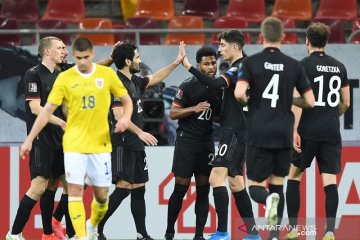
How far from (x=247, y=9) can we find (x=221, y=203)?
6373mm

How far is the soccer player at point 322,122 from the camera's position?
37.7ft

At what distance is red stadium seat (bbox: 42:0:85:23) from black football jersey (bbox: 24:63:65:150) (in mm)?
5433

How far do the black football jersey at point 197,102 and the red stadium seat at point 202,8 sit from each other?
223 inches

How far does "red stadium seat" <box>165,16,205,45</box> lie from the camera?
664 inches

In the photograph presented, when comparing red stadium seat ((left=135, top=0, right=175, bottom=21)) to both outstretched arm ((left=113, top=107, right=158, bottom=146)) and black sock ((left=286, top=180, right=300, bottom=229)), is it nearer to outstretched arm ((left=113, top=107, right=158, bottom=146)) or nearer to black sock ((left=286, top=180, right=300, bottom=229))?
outstretched arm ((left=113, top=107, right=158, bottom=146))

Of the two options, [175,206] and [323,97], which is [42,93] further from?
[323,97]

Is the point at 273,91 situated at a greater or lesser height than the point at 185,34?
lesser

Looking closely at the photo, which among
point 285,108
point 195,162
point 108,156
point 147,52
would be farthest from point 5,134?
point 285,108

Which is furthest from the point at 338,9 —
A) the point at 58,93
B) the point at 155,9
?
the point at 58,93

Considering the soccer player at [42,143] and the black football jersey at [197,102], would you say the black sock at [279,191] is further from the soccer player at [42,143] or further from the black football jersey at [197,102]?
the soccer player at [42,143]

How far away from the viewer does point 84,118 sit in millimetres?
10727

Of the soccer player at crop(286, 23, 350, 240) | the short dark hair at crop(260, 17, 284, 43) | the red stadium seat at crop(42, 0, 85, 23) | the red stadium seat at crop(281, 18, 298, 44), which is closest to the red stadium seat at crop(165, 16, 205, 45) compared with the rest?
the red stadium seat at crop(281, 18, 298, 44)

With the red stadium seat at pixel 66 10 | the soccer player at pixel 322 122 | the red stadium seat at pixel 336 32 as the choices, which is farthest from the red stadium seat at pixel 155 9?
the soccer player at pixel 322 122

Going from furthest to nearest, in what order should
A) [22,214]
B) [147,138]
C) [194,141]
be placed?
[194,141] < [22,214] < [147,138]
